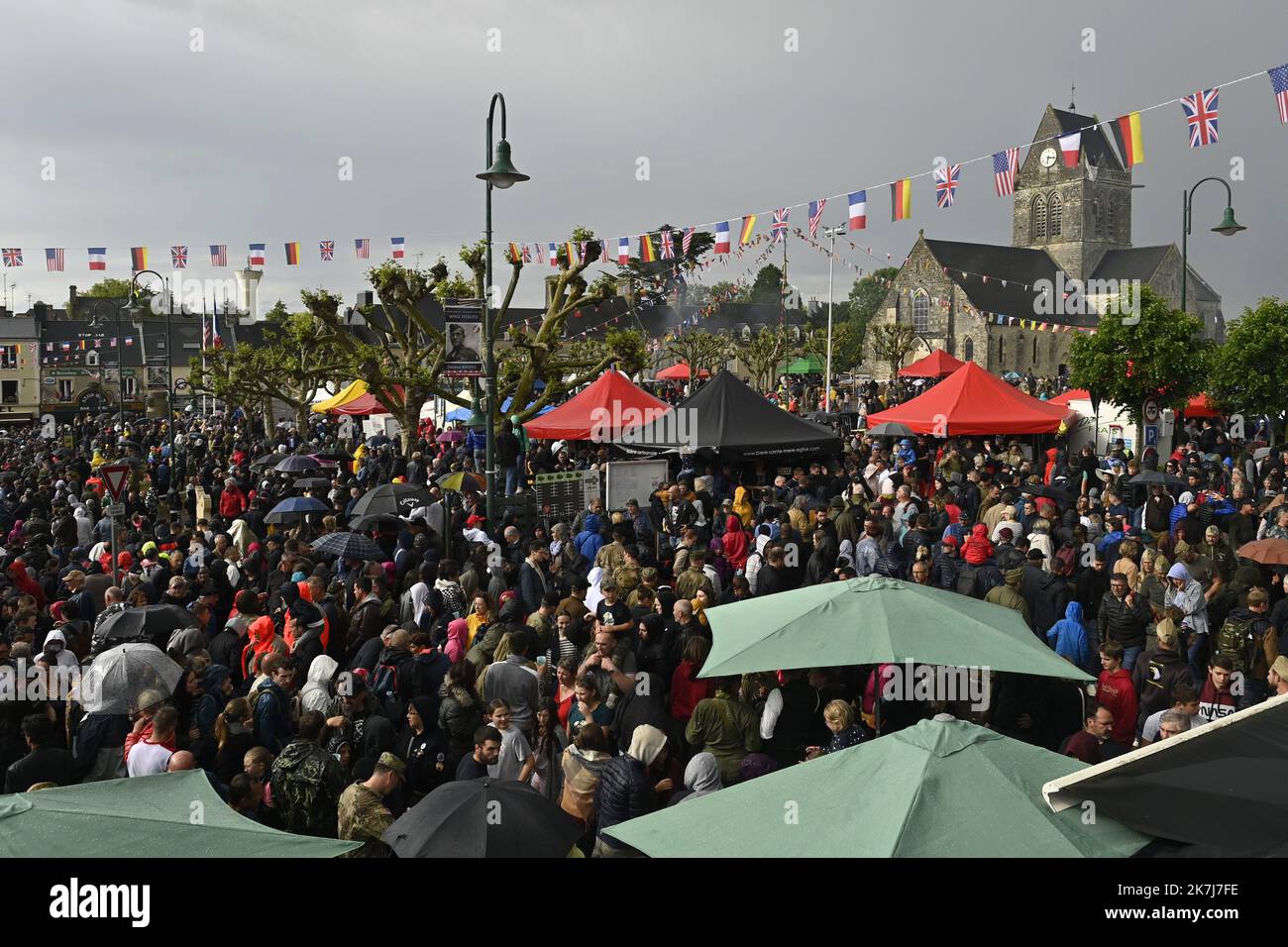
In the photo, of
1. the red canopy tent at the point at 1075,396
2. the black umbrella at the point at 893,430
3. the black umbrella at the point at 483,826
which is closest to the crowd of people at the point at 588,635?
the black umbrella at the point at 483,826

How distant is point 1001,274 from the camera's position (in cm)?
8056

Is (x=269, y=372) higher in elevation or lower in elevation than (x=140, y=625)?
higher

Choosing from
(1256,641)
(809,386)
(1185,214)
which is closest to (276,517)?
(1256,641)

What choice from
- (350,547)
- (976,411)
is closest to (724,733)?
(350,547)

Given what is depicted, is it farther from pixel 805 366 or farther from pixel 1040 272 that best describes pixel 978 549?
pixel 1040 272

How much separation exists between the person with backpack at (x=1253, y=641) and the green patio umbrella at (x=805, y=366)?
5533 centimetres

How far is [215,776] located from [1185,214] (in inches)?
905

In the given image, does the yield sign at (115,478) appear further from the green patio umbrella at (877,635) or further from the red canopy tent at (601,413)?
the green patio umbrella at (877,635)

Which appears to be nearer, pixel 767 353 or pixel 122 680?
pixel 122 680

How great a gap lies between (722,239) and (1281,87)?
14.0 meters

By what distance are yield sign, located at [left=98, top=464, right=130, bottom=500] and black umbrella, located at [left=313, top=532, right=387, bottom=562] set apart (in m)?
3.14

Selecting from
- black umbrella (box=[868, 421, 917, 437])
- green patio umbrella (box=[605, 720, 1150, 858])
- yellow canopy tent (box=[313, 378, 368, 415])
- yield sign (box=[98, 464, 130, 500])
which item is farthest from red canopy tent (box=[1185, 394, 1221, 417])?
green patio umbrella (box=[605, 720, 1150, 858])

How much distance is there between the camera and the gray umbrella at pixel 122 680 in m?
6.87

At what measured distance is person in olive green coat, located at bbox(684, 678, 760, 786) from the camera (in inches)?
264
